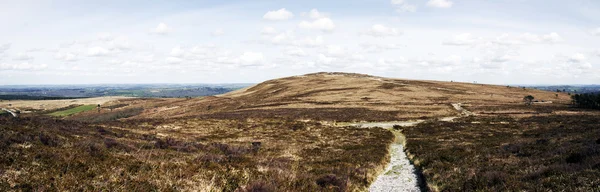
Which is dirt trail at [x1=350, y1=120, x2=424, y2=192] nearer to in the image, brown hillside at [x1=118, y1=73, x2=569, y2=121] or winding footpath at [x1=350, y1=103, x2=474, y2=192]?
winding footpath at [x1=350, y1=103, x2=474, y2=192]

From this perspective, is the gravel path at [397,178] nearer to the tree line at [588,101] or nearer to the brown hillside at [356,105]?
the brown hillside at [356,105]

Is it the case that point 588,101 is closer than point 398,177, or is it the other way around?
point 398,177

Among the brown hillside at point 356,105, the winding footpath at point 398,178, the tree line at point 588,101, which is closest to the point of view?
the winding footpath at point 398,178

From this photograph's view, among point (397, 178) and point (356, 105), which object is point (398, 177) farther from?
point (356, 105)

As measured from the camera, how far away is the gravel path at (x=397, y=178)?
54.9 feet

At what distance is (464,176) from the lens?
15.9 meters

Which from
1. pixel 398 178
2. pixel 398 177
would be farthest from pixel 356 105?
pixel 398 178

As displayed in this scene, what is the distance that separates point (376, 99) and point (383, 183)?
294 feet

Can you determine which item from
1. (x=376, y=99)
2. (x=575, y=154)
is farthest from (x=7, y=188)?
(x=376, y=99)

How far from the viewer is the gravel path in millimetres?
16719

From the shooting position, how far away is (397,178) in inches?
750

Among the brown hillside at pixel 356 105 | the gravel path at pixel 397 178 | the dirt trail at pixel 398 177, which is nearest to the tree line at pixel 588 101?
the brown hillside at pixel 356 105

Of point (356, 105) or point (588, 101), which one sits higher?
point (588, 101)

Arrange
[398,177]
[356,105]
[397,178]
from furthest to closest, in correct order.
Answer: [356,105] < [398,177] < [397,178]
